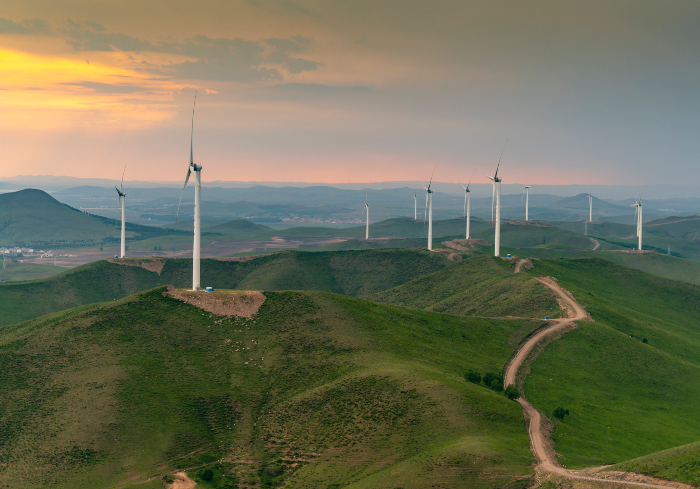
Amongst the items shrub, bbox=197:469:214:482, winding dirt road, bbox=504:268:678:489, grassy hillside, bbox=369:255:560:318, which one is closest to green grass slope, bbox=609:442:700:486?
winding dirt road, bbox=504:268:678:489

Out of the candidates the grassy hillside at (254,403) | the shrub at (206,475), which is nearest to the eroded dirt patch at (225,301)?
the grassy hillside at (254,403)

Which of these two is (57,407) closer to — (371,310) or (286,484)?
(286,484)

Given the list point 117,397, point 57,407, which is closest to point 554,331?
point 117,397

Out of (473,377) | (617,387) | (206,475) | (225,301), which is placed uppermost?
(225,301)

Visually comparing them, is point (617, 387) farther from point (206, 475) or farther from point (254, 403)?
point (206, 475)

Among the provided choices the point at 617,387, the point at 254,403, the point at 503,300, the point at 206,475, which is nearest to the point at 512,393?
the point at 617,387

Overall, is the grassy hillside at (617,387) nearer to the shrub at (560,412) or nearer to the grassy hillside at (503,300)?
the shrub at (560,412)

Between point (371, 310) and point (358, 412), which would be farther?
point (371, 310)
